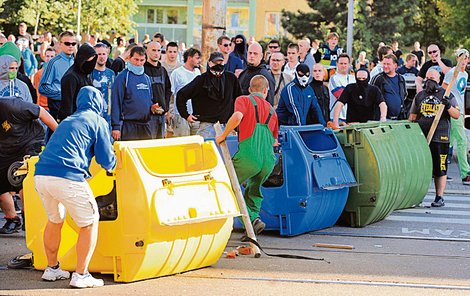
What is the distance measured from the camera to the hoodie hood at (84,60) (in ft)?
37.6

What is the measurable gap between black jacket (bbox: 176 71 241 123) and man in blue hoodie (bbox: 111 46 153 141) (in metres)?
0.55

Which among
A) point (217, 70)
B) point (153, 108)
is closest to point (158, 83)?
point (153, 108)

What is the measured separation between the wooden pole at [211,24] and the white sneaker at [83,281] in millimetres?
9412

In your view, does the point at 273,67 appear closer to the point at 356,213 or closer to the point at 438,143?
the point at 438,143

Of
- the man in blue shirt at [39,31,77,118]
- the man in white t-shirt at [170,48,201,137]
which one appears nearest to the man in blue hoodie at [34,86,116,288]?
the man in blue shirt at [39,31,77,118]

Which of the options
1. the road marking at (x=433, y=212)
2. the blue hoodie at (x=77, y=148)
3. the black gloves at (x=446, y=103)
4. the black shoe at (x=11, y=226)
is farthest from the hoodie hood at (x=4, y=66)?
the black gloves at (x=446, y=103)

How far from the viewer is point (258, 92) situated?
36.3 ft

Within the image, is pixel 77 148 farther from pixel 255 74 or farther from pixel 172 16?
pixel 172 16

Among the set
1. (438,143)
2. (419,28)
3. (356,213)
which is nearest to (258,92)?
(356,213)

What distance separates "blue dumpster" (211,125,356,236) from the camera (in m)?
11.6

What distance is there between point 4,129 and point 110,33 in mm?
43516

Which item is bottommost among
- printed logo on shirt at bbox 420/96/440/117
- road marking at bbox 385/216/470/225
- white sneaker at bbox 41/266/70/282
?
road marking at bbox 385/216/470/225

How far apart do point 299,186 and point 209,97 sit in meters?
2.25

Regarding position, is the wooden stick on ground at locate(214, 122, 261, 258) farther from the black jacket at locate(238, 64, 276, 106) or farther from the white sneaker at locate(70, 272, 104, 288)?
the black jacket at locate(238, 64, 276, 106)
